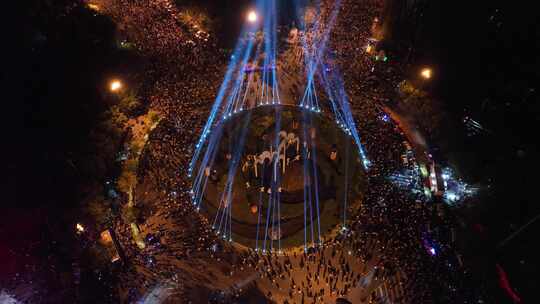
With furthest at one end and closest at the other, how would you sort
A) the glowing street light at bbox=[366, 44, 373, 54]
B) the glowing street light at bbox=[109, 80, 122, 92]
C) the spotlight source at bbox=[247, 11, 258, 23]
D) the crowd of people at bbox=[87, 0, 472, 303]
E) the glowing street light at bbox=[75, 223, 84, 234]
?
the spotlight source at bbox=[247, 11, 258, 23] → the glowing street light at bbox=[366, 44, 373, 54] → the glowing street light at bbox=[109, 80, 122, 92] → the glowing street light at bbox=[75, 223, 84, 234] → the crowd of people at bbox=[87, 0, 472, 303]

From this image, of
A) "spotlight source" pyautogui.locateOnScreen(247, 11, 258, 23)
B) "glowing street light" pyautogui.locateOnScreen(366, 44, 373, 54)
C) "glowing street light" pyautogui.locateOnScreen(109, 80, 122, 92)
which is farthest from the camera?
"spotlight source" pyautogui.locateOnScreen(247, 11, 258, 23)

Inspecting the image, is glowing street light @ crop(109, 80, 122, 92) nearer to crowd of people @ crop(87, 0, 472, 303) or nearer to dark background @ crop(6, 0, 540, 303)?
dark background @ crop(6, 0, 540, 303)

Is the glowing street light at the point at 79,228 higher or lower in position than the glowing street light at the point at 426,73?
lower

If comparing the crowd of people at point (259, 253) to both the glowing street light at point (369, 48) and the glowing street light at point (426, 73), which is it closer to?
the glowing street light at point (426, 73)

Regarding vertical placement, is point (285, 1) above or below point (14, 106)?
above

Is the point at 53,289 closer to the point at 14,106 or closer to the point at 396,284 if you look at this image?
the point at 14,106

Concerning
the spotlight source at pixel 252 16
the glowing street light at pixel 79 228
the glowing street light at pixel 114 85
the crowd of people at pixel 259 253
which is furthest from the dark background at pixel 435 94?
the spotlight source at pixel 252 16

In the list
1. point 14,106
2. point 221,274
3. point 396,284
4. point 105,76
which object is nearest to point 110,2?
point 105,76

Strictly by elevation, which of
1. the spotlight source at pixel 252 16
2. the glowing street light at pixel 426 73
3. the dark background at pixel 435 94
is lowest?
the dark background at pixel 435 94

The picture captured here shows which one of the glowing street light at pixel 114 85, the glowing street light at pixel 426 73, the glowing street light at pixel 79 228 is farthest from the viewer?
the glowing street light at pixel 426 73

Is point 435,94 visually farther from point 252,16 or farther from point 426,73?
point 252,16

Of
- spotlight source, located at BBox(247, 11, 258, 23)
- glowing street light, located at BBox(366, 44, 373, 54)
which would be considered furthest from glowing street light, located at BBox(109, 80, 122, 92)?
glowing street light, located at BBox(366, 44, 373, 54)
